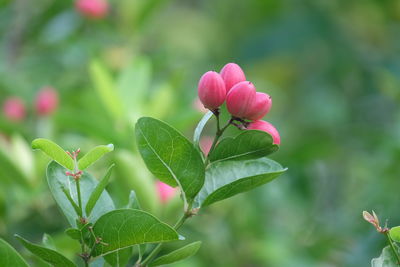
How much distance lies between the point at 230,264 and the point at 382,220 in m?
0.38

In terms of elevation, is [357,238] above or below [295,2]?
below

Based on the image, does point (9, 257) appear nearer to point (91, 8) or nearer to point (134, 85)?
point (134, 85)

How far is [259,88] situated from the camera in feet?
9.72

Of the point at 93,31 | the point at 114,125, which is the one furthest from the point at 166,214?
the point at 93,31

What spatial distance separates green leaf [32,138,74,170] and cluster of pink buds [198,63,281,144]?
16 cm

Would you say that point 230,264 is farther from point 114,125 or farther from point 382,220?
point 114,125

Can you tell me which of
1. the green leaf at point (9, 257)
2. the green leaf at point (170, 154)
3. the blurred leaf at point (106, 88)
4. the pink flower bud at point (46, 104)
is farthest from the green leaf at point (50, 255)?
the pink flower bud at point (46, 104)

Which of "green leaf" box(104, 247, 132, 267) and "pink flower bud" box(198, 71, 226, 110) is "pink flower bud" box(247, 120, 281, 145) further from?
"green leaf" box(104, 247, 132, 267)

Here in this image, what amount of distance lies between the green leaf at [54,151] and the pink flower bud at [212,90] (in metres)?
0.16

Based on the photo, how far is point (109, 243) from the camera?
83 centimetres

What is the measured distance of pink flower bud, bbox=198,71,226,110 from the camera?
33.4 inches

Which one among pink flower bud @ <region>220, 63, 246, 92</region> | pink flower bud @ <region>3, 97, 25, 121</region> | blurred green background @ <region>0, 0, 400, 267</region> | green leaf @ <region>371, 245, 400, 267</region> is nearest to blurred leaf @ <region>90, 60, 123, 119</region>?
blurred green background @ <region>0, 0, 400, 267</region>

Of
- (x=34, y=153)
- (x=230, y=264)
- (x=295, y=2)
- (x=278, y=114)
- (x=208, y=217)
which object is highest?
(x=295, y=2)

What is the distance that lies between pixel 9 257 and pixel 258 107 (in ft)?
1.00
